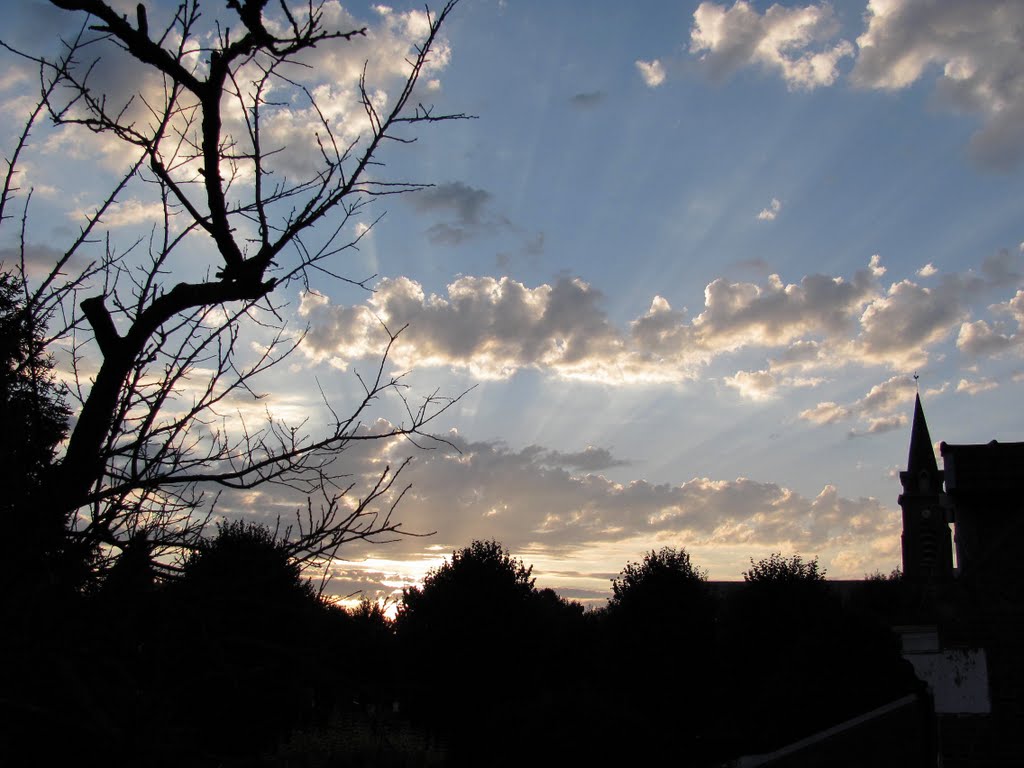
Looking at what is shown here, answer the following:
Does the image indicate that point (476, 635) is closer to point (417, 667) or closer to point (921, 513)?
point (417, 667)

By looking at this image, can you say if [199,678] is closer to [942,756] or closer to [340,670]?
[340,670]

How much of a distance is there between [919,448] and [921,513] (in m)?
12.1

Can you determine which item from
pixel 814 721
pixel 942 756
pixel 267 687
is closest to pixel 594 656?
pixel 814 721

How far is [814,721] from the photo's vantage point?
17.7 m

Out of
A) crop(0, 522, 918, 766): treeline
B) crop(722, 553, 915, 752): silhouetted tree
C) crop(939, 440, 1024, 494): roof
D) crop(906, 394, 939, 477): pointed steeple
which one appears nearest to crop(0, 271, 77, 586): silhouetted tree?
crop(0, 522, 918, 766): treeline

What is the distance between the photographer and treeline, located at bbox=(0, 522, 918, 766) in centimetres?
307

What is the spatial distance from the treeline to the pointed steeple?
65.7 metres

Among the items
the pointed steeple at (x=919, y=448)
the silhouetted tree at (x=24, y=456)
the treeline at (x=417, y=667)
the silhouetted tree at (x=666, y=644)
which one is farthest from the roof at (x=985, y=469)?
the pointed steeple at (x=919, y=448)

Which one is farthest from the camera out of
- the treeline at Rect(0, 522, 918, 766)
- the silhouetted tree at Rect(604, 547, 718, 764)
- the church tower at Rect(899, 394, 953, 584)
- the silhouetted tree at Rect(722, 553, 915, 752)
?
the church tower at Rect(899, 394, 953, 584)

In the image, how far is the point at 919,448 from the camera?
104 meters

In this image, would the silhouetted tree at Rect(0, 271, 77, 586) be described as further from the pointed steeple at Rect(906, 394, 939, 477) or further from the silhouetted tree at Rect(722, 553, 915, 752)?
the pointed steeple at Rect(906, 394, 939, 477)

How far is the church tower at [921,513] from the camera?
88562 mm

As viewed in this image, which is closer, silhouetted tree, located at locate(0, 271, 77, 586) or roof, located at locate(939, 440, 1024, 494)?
silhouetted tree, located at locate(0, 271, 77, 586)

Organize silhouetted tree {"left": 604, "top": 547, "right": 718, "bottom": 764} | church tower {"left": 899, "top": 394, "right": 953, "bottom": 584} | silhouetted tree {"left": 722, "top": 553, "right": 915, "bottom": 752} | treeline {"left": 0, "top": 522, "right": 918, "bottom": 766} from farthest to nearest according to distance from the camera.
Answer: church tower {"left": 899, "top": 394, "right": 953, "bottom": 584} → silhouetted tree {"left": 604, "top": 547, "right": 718, "bottom": 764} → silhouetted tree {"left": 722, "top": 553, "right": 915, "bottom": 752} → treeline {"left": 0, "top": 522, "right": 918, "bottom": 766}
